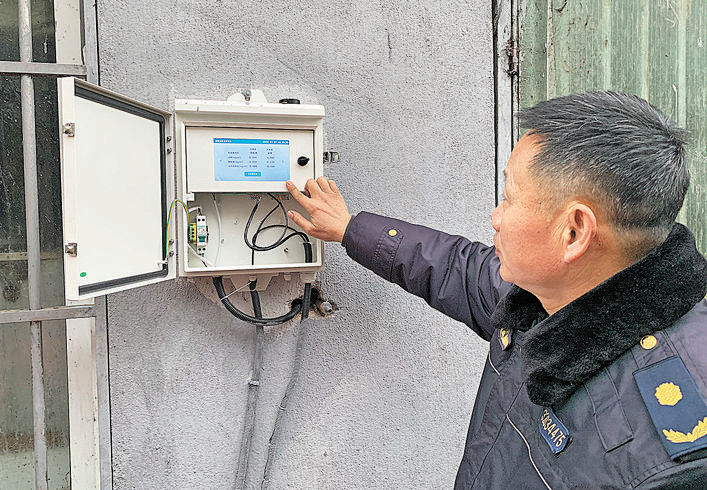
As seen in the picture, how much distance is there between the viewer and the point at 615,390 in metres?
0.87

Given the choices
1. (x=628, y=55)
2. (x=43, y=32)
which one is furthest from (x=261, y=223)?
(x=628, y=55)

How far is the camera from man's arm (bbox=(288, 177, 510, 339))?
4.38ft

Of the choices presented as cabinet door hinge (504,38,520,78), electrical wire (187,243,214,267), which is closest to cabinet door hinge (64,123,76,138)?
electrical wire (187,243,214,267)

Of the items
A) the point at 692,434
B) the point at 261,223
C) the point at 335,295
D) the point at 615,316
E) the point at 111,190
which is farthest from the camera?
the point at 335,295

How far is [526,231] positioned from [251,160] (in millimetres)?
733

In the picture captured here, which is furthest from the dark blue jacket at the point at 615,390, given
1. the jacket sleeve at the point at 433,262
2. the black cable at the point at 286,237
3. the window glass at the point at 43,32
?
the window glass at the point at 43,32

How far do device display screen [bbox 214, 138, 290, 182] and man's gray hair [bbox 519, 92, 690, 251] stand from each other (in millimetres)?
696

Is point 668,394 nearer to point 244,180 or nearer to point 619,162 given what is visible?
point 619,162

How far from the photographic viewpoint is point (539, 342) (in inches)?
37.0

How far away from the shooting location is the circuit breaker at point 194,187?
115 centimetres

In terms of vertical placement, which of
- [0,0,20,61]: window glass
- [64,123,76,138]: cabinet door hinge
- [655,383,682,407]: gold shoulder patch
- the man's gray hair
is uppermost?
[0,0,20,61]: window glass

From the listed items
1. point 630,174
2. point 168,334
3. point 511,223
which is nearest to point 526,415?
point 511,223

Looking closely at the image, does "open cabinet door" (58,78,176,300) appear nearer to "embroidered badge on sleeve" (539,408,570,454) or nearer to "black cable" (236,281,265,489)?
"black cable" (236,281,265,489)

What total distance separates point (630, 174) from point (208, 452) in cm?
128
